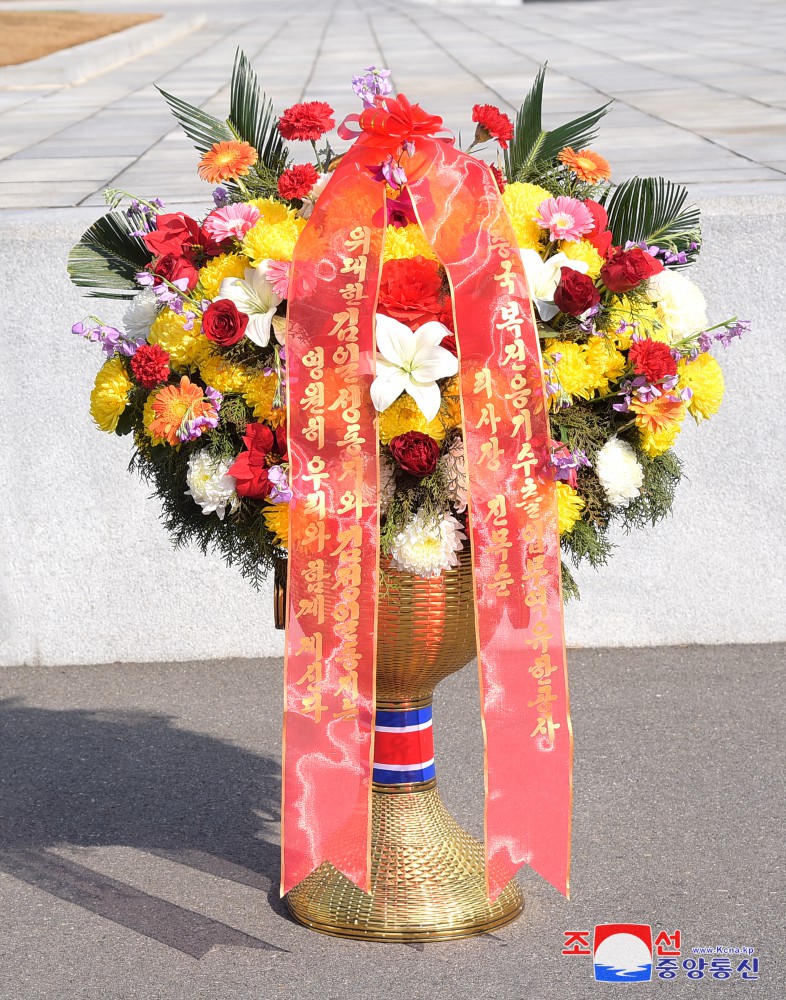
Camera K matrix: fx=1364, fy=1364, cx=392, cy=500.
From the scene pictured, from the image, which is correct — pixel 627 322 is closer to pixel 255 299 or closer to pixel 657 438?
pixel 657 438

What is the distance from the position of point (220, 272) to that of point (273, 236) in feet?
0.49

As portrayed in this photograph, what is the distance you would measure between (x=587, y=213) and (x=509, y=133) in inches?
11.8

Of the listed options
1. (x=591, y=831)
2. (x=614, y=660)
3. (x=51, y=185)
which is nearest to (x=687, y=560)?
(x=614, y=660)

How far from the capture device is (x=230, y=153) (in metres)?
3.04

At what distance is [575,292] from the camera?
9.05 feet

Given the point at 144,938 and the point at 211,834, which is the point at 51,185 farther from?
the point at 144,938

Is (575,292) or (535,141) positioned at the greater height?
(535,141)

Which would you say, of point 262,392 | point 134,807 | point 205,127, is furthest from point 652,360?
point 134,807

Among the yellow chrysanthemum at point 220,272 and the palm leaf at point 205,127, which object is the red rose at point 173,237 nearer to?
the yellow chrysanthemum at point 220,272

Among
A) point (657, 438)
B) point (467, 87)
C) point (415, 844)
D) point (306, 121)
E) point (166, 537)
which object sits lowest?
point (415, 844)

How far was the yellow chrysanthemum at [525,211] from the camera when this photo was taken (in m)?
2.96

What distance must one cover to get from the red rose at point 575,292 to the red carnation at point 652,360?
0.45 feet

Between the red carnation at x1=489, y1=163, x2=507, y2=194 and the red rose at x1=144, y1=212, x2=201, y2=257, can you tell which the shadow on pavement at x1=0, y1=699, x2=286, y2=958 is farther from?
the red carnation at x1=489, y1=163, x2=507, y2=194

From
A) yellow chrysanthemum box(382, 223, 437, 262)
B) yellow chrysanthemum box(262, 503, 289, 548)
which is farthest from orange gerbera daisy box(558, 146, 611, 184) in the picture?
yellow chrysanthemum box(262, 503, 289, 548)
